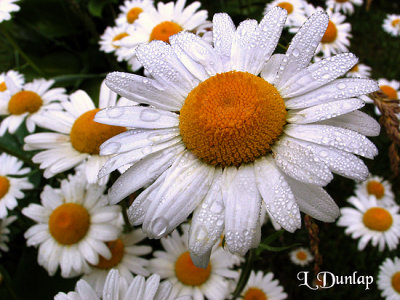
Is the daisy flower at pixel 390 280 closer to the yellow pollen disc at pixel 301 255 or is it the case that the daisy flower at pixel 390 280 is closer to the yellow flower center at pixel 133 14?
the yellow pollen disc at pixel 301 255

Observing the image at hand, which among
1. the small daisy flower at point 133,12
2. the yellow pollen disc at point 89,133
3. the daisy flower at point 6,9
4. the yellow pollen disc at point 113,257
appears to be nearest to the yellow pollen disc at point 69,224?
the yellow pollen disc at point 113,257

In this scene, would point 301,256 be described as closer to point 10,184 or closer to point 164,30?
point 164,30

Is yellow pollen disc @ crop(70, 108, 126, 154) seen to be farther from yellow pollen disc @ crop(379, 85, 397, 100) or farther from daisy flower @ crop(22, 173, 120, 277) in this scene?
yellow pollen disc @ crop(379, 85, 397, 100)

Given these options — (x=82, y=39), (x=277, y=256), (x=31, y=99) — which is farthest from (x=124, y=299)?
(x=82, y=39)

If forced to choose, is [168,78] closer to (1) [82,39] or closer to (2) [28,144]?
(2) [28,144]

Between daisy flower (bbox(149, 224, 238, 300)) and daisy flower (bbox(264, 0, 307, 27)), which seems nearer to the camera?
daisy flower (bbox(149, 224, 238, 300))

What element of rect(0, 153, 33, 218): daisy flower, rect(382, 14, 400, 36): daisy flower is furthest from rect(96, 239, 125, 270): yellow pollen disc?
rect(382, 14, 400, 36): daisy flower
